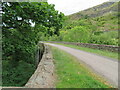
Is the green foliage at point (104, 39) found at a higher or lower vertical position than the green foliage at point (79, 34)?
lower

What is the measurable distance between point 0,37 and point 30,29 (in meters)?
2.00

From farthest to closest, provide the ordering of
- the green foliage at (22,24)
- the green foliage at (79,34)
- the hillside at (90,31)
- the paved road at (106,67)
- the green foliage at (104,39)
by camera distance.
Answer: the green foliage at (79,34), the hillside at (90,31), the green foliage at (104,39), the green foliage at (22,24), the paved road at (106,67)

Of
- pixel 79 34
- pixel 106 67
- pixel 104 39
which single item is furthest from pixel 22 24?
pixel 79 34

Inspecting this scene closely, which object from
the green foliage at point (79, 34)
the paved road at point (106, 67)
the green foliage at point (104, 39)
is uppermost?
the green foliage at point (79, 34)

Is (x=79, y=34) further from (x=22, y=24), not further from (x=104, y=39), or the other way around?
(x=22, y=24)

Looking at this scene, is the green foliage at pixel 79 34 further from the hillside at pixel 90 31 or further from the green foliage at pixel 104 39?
the green foliage at pixel 104 39

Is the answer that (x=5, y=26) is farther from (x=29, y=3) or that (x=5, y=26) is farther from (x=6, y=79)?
(x=6, y=79)

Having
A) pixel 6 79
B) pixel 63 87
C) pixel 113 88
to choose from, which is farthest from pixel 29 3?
pixel 6 79

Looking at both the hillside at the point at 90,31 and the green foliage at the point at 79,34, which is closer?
the hillside at the point at 90,31

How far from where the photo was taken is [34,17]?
22.3ft

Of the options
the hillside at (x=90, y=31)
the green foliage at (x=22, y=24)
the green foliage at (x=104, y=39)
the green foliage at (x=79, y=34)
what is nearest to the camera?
the green foliage at (x=22, y=24)

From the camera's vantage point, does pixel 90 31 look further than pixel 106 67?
Yes

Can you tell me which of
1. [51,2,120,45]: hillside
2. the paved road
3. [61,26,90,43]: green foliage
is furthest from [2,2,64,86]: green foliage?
[61,26,90,43]: green foliage

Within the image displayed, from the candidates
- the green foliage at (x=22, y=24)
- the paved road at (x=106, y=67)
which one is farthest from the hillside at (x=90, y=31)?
the paved road at (x=106, y=67)
